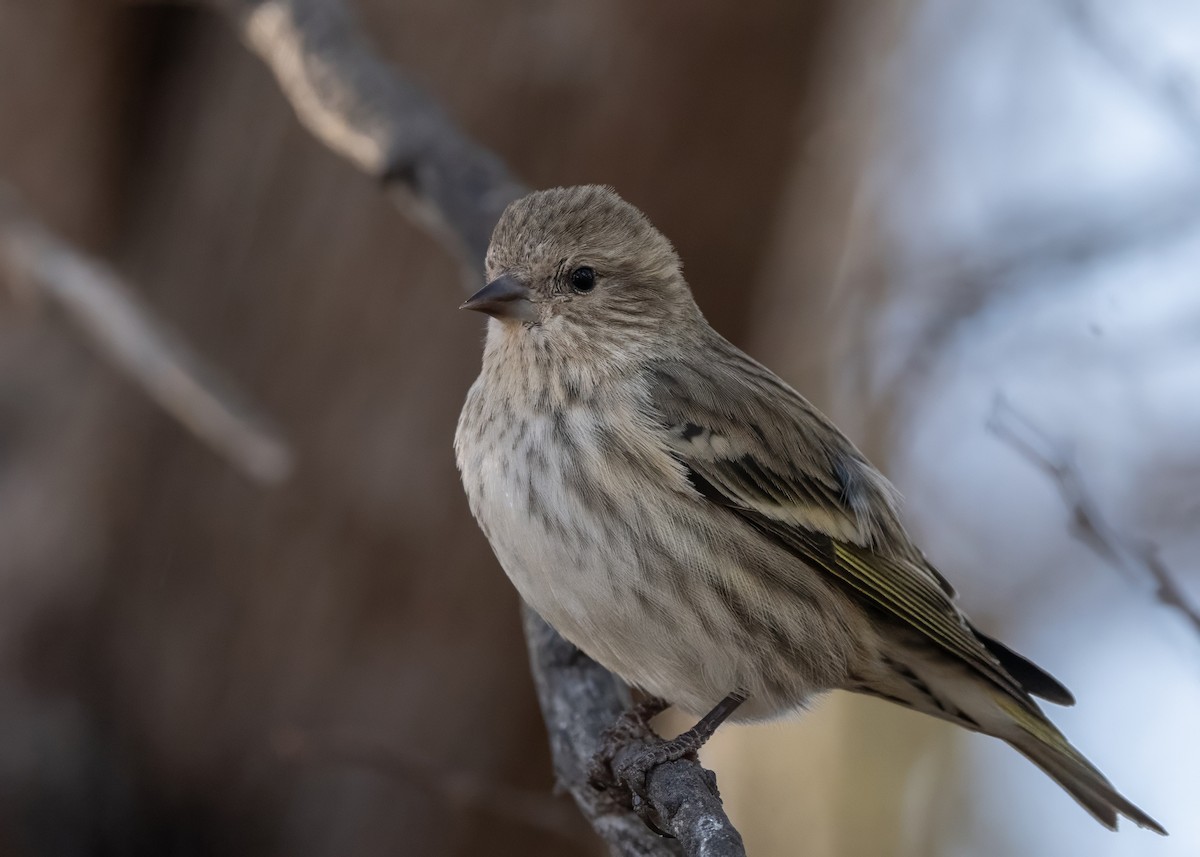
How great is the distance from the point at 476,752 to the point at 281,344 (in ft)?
5.88

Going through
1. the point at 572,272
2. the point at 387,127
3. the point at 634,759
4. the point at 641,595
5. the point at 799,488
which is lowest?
the point at 634,759

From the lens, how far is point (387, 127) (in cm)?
407

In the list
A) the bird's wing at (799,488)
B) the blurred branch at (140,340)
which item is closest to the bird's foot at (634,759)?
the bird's wing at (799,488)

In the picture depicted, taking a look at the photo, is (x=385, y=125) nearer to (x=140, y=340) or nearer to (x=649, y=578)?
(x=140, y=340)

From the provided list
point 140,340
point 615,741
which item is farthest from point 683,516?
point 140,340

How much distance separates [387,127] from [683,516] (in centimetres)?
163

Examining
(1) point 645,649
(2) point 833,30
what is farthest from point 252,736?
(2) point 833,30

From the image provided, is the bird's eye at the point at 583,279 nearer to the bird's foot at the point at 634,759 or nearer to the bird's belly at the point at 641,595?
the bird's belly at the point at 641,595

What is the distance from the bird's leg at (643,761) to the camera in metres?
2.98

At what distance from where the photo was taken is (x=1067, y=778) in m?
3.58

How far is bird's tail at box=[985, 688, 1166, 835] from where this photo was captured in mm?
3500

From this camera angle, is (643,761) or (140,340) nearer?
(643,761)

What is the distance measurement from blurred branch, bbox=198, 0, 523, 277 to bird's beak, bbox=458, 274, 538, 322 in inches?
17.4

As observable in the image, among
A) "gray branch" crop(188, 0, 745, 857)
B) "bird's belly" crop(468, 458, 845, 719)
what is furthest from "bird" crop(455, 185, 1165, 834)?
"gray branch" crop(188, 0, 745, 857)
